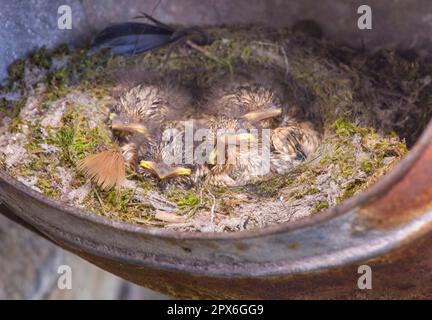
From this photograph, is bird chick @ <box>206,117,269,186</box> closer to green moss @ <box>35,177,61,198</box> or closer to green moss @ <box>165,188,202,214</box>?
green moss @ <box>165,188,202,214</box>

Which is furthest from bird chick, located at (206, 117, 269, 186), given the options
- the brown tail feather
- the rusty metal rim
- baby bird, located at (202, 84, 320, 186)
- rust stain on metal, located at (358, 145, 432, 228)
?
rust stain on metal, located at (358, 145, 432, 228)

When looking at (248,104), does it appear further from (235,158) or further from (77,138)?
(77,138)

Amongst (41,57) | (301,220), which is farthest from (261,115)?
(301,220)

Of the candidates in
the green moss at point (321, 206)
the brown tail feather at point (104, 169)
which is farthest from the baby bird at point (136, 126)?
the green moss at point (321, 206)

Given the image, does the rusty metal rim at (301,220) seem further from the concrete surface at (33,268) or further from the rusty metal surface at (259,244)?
the concrete surface at (33,268)

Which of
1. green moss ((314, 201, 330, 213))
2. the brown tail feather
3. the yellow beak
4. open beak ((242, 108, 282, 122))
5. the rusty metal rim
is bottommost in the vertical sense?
the rusty metal rim
